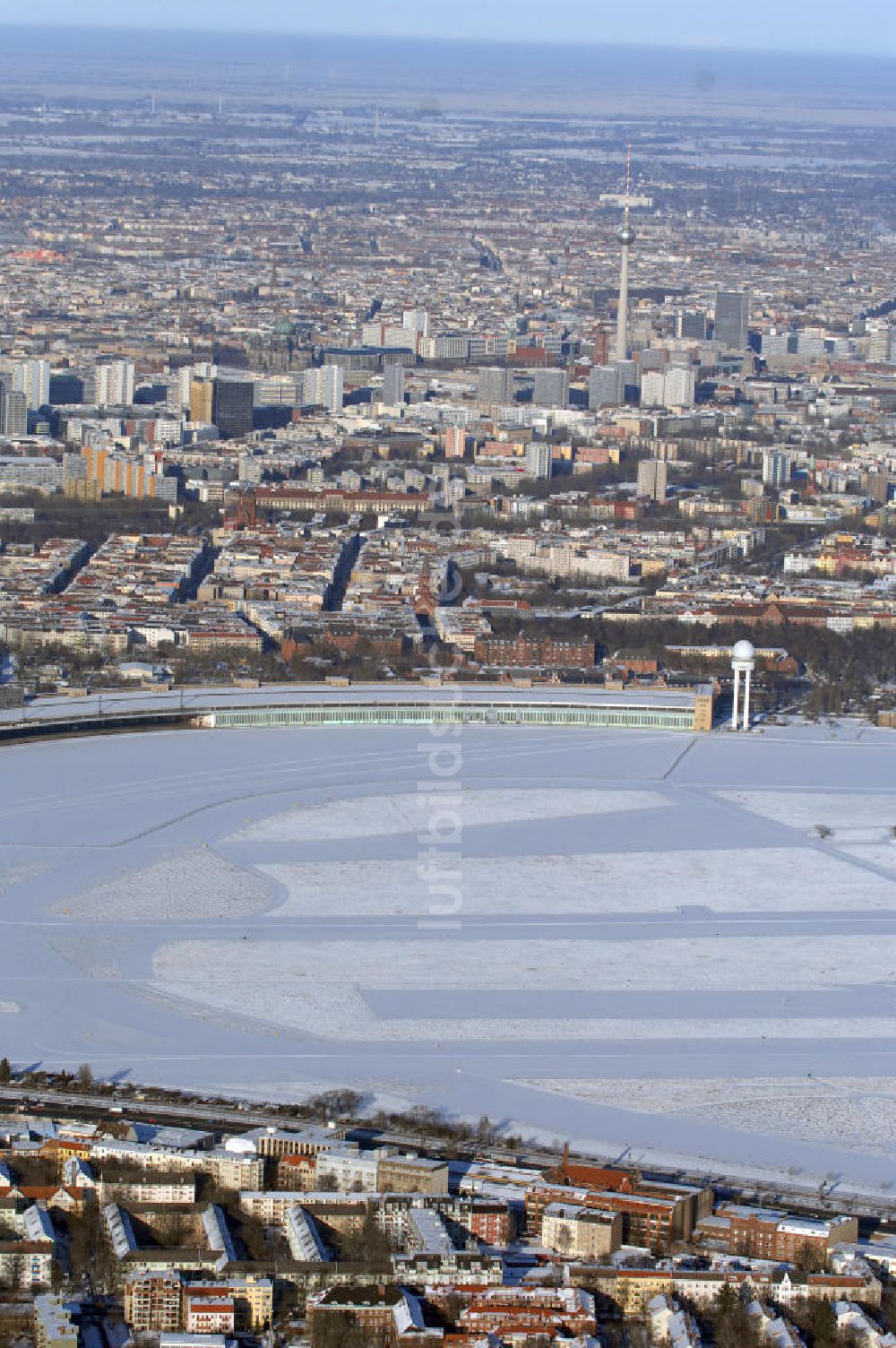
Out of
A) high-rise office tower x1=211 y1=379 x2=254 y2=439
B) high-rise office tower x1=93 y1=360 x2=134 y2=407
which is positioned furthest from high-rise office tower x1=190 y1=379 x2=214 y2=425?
high-rise office tower x1=93 y1=360 x2=134 y2=407

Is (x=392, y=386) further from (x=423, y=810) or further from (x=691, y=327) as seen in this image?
(x=423, y=810)

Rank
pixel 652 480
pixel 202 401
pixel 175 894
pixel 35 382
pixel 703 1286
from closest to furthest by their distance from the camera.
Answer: pixel 703 1286, pixel 175 894, pixel 652 480, pixel 202 401, pixel 35 382

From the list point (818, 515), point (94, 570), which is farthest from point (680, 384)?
point (94, 570)

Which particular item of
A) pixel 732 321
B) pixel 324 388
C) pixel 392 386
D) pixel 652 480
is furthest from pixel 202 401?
pixel 732 321

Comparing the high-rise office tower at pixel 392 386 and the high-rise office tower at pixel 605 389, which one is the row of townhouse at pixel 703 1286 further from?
the high-rise office tower at pixel 605 389

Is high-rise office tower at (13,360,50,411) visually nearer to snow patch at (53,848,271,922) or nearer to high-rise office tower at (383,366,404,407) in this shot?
high-rise office tower at (383,366,404,407)

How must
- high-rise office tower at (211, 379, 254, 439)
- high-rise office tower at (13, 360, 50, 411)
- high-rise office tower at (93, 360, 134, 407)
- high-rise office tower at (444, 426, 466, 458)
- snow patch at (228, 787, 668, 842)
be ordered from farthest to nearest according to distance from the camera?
high-rise office tower at (93, 360, 134, 407), high-rise office tower at (13, 360, 50, 411), high-rise office tower at (211, 379, 254, 439), high-rise office tower at (444, 426, 466, 458), snow patch at (228, 787, 668, 842)

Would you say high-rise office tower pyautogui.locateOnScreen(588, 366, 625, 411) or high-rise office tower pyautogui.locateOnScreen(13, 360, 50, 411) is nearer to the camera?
high-rise office tower pyautogui.locateOnScreen(13, 360, 50, 411)
